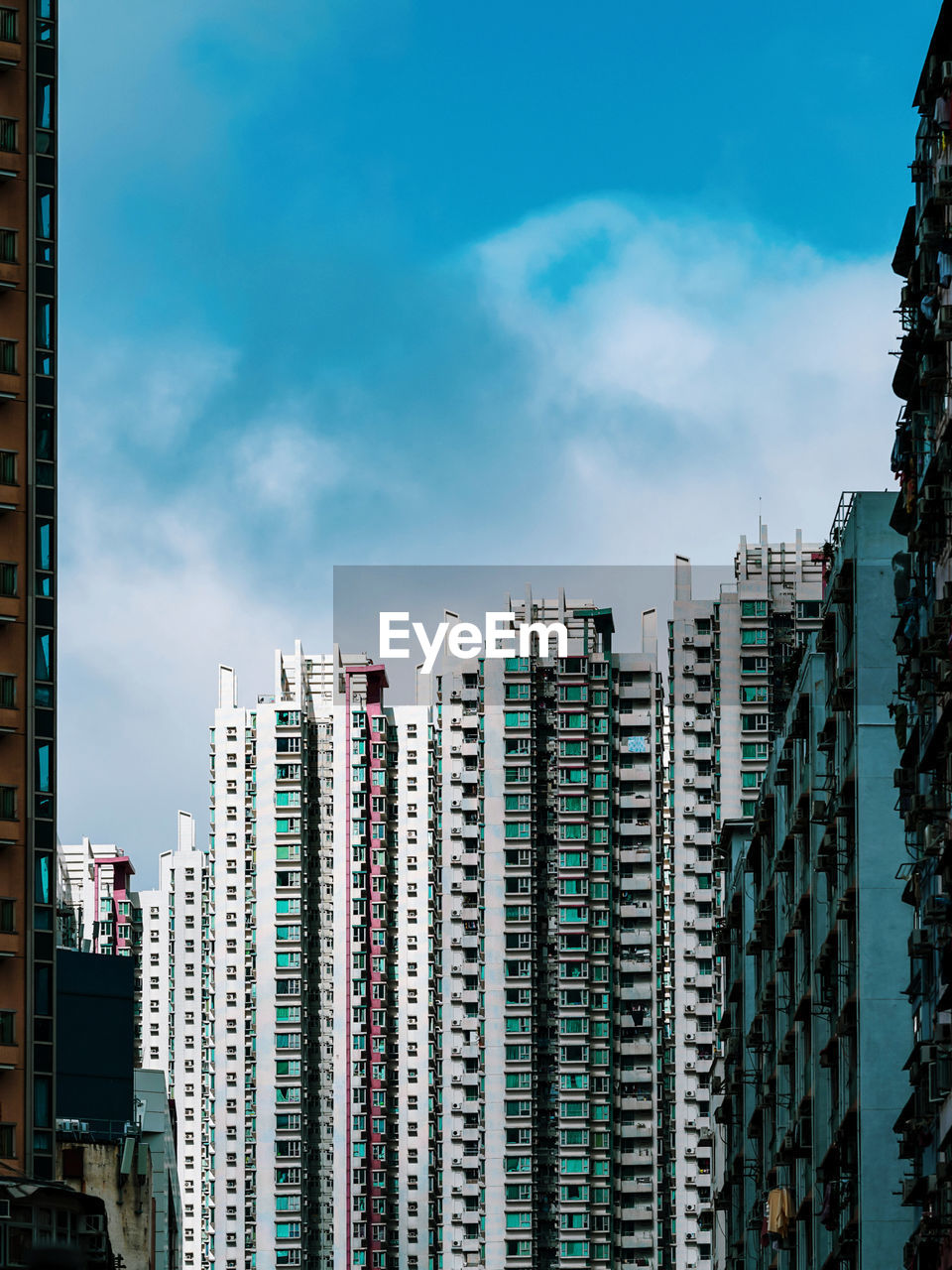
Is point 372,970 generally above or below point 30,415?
below

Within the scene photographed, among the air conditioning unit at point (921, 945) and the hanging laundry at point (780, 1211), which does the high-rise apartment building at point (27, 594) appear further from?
the air conditioning unit at point (921, 945)

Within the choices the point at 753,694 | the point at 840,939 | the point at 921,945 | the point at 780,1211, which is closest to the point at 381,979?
the point at 753,694

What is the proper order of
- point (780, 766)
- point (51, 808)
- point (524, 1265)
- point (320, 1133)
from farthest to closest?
1. point (320, 1133)
2. point (524, 1265)
3. point (51, 808)
4. point (780, 766)

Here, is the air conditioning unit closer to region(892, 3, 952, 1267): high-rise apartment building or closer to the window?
region(892, 3, 952, 1267): high-rise apartment building

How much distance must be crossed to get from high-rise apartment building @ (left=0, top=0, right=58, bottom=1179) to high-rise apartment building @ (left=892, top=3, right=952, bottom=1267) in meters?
38.8

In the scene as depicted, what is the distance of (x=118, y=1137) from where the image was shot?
87688 millimetres

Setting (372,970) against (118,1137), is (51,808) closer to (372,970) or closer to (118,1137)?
(118,1137)

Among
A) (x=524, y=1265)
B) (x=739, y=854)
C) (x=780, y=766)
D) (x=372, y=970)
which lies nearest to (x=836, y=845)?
(x=780, y=766)

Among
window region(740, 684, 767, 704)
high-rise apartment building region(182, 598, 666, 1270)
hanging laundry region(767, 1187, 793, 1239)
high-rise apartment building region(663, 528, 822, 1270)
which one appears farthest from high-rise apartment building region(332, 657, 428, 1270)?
hanging laundry region(767, 1187, 793, 1239)

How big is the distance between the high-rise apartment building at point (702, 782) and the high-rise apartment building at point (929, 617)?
6571 cm

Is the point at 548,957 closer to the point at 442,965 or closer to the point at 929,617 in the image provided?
the point at 442,965

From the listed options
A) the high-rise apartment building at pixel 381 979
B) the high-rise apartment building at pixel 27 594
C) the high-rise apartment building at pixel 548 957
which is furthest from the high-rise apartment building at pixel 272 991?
the high-rise apartment building at pixel 27 594

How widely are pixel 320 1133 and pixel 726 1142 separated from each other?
4262cm

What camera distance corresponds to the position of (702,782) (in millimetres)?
108625
